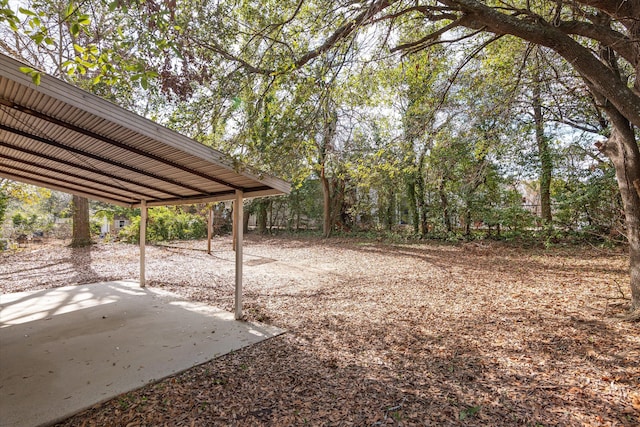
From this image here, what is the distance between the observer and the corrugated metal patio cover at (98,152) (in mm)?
2340

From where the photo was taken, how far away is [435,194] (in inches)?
474

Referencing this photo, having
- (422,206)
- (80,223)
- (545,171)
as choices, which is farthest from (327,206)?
(80,223)

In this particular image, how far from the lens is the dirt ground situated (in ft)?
7.06

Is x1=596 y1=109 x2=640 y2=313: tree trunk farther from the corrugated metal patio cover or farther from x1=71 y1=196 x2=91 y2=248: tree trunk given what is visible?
x1=71 y1=196 x2=91 y2=248: tree trunk

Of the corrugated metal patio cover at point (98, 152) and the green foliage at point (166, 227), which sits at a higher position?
the corrugated metal patio cover at point (98, 152)

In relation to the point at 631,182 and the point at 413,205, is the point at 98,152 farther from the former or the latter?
the point at 413,205

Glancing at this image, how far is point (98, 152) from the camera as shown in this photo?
3465 millimetres

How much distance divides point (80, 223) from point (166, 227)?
3.60 meters

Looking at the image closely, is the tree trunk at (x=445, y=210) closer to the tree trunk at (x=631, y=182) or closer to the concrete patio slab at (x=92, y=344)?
the tree trunk at (x=631, y=182)

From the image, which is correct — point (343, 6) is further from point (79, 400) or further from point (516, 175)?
point (516, 175)

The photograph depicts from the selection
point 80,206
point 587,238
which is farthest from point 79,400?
point 587,238

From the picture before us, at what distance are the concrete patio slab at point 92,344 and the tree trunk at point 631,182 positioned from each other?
440 centimetres

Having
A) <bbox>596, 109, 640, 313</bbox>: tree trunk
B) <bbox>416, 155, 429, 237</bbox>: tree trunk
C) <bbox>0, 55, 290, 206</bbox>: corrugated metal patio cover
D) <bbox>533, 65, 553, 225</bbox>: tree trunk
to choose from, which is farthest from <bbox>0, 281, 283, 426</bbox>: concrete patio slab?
<bbox>416, 155, 429, 237</bbox>: tree trunk

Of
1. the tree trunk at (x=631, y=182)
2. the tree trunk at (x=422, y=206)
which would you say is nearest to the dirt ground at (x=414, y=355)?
the tree trunk at (x=631, y=182)
